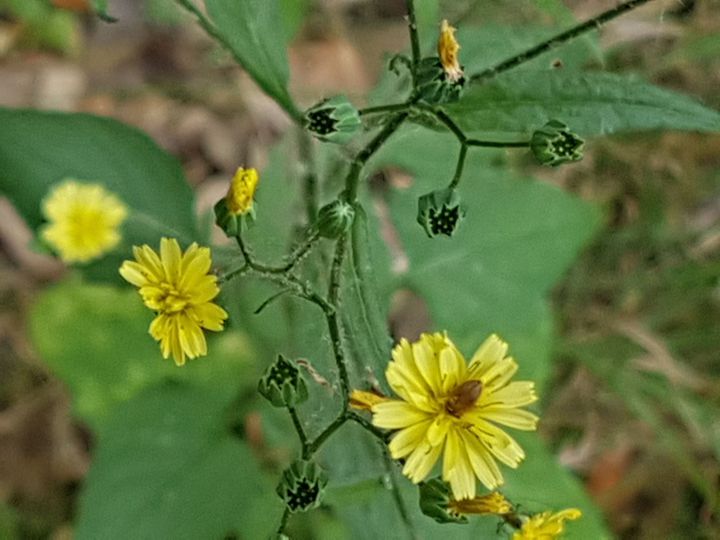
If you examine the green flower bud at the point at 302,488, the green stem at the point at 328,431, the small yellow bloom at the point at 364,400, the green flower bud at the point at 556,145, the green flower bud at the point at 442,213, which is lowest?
the green flower bud at the point at 302,488

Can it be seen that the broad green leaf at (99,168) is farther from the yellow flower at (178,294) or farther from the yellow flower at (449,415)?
the yellow flower at (449,415)

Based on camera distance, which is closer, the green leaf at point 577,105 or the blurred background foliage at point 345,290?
the green leaf at point 577,105

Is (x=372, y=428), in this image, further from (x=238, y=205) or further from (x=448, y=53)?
(x=448, y=53)

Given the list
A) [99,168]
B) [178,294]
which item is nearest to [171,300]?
[178,294]

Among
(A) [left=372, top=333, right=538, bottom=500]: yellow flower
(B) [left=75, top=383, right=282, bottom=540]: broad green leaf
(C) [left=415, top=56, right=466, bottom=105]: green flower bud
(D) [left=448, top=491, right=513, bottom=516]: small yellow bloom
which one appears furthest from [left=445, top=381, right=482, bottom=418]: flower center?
(B) [left=75, top=383, right=282, bottom=540]: broad green leaf

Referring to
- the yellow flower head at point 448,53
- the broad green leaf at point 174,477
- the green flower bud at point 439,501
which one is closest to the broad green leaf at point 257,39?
the yellow flower head at point 448,53

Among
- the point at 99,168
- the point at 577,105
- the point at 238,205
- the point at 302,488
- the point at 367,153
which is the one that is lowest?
the point at 302,488

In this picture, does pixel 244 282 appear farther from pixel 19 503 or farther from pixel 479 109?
pixel 19 503
